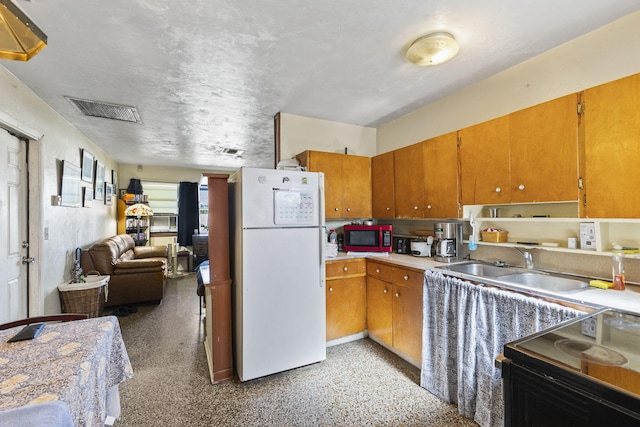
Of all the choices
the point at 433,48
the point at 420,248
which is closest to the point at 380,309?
the point at 420,248

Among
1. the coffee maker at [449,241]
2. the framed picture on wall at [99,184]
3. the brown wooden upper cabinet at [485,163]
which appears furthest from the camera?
the framed picture on wall at [99,184]

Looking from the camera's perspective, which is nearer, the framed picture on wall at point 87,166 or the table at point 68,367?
the table at point 68,367

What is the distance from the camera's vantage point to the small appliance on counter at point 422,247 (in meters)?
2.82

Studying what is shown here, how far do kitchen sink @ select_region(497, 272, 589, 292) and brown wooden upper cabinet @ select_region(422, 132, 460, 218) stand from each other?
0.66 metres

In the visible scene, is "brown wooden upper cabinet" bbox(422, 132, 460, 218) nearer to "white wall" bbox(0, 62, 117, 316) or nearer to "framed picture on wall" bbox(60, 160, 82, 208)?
"white wall" bbox(0, 62, 117, 316)

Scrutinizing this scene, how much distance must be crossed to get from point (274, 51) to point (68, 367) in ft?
6.99

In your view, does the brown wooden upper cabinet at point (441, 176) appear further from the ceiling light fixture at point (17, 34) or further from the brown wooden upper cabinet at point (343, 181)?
Result: the ceiling light fixture at point (17, 34)

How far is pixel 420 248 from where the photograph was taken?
2.88 metres

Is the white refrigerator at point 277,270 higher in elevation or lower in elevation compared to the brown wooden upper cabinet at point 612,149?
lower

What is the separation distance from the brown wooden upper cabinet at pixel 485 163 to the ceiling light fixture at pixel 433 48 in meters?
0.67

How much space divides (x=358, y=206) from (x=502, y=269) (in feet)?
5.33

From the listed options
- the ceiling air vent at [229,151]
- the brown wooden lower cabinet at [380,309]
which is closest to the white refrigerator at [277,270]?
the brown wooden lower cabinet at [380,309]

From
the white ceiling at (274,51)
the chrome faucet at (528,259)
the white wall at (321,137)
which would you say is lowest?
the chrome faucet at (528,259)

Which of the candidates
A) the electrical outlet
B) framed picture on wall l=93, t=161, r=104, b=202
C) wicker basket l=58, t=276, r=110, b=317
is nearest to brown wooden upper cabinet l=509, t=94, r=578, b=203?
the electrical outlet
